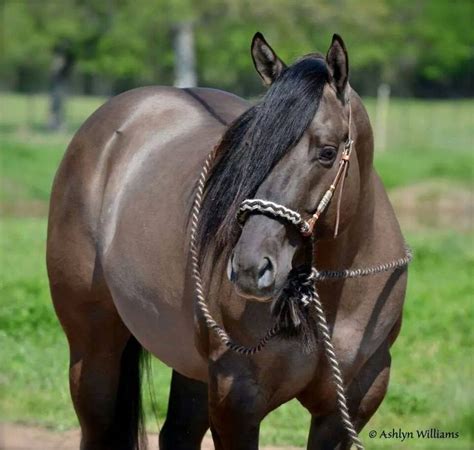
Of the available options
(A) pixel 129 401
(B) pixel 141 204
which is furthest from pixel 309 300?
(A) pixel 129 401

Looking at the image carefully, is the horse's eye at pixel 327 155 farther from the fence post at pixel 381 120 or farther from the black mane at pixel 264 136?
the fence post at pixel 381 120

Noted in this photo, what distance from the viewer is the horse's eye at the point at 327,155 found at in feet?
10.5

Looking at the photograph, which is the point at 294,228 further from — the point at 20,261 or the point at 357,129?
the point at 20,261

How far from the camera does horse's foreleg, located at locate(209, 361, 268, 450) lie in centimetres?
344

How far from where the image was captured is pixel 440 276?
1055 cm

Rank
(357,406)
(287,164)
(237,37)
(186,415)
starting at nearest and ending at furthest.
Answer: (287,164) → (357,406) → (186,415) → (237,37)

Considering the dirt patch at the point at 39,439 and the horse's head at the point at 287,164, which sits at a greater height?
the horse's head at the point at 287,164

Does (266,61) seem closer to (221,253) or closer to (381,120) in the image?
(221,253)

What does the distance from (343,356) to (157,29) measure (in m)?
20.2

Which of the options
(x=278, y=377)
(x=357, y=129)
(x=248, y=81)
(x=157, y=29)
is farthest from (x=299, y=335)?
(x=248, y=81)

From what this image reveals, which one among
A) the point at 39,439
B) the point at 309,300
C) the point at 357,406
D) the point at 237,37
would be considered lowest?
the point at 237,37

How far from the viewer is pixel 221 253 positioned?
356 cm

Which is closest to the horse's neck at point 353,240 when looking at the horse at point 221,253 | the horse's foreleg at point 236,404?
the horse at point 221,253

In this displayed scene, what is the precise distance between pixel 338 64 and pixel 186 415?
6.49 feet
